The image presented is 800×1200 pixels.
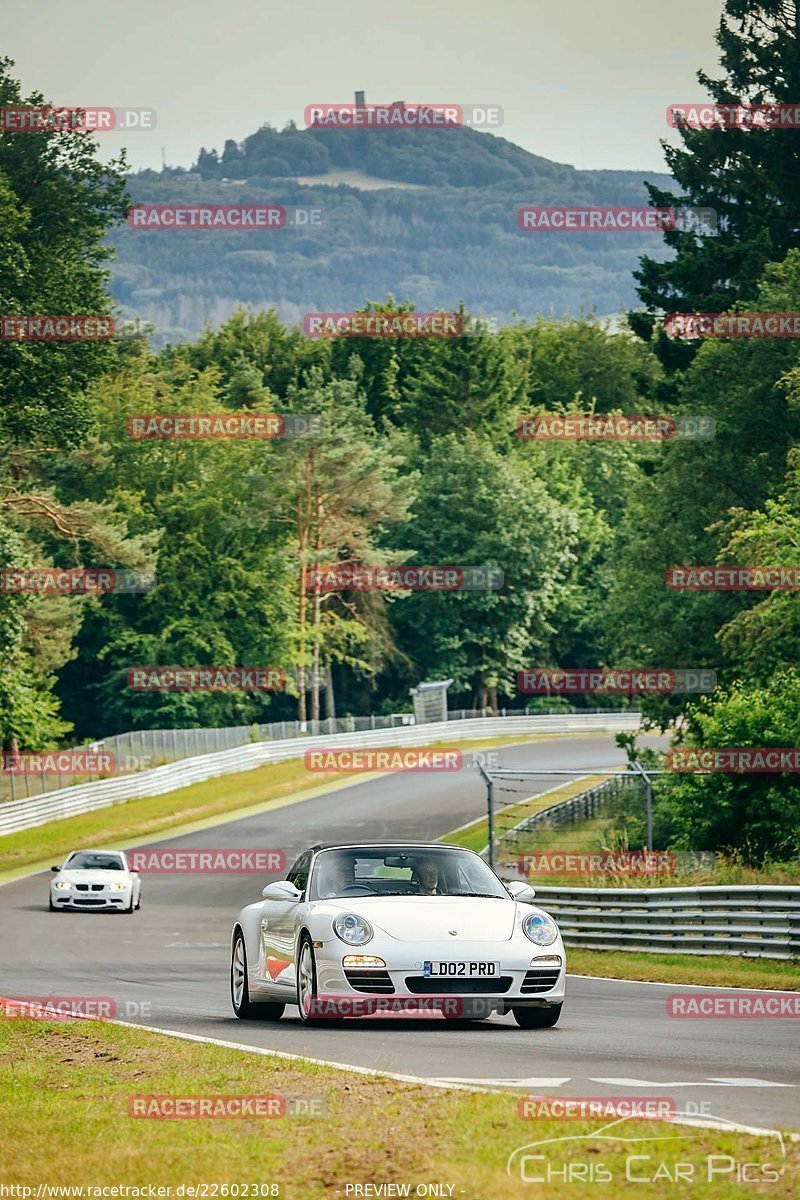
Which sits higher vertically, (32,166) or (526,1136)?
(32,166)

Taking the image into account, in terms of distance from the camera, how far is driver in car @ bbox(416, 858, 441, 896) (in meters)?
14.5

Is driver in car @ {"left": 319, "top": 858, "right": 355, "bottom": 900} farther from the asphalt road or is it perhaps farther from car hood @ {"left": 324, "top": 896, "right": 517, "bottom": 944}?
the asphalt road

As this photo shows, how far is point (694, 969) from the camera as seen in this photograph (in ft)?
72.8

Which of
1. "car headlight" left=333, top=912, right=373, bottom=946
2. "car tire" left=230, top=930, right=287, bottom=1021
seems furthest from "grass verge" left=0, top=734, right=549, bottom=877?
"car headlight" left=333, top=912, right=373, bottom=946

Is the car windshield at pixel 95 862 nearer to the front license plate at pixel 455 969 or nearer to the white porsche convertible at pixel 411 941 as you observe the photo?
the white porsche convertible at pixel 411 941

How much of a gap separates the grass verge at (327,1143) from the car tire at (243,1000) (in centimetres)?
481

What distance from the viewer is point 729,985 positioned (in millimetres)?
19750

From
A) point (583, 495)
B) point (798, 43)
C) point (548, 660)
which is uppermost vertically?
point (798, 43)

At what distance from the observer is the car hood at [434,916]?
13.5 metres

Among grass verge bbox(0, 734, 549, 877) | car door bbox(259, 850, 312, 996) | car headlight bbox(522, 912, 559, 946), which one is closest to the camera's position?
car headlight bbox(522, 912, 559, 946)

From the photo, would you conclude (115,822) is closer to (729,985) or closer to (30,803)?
(30,803)

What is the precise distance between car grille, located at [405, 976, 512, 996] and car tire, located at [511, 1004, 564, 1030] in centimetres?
64

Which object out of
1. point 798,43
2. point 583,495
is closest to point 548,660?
point 583,495

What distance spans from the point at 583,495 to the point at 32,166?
5735 centimetres
